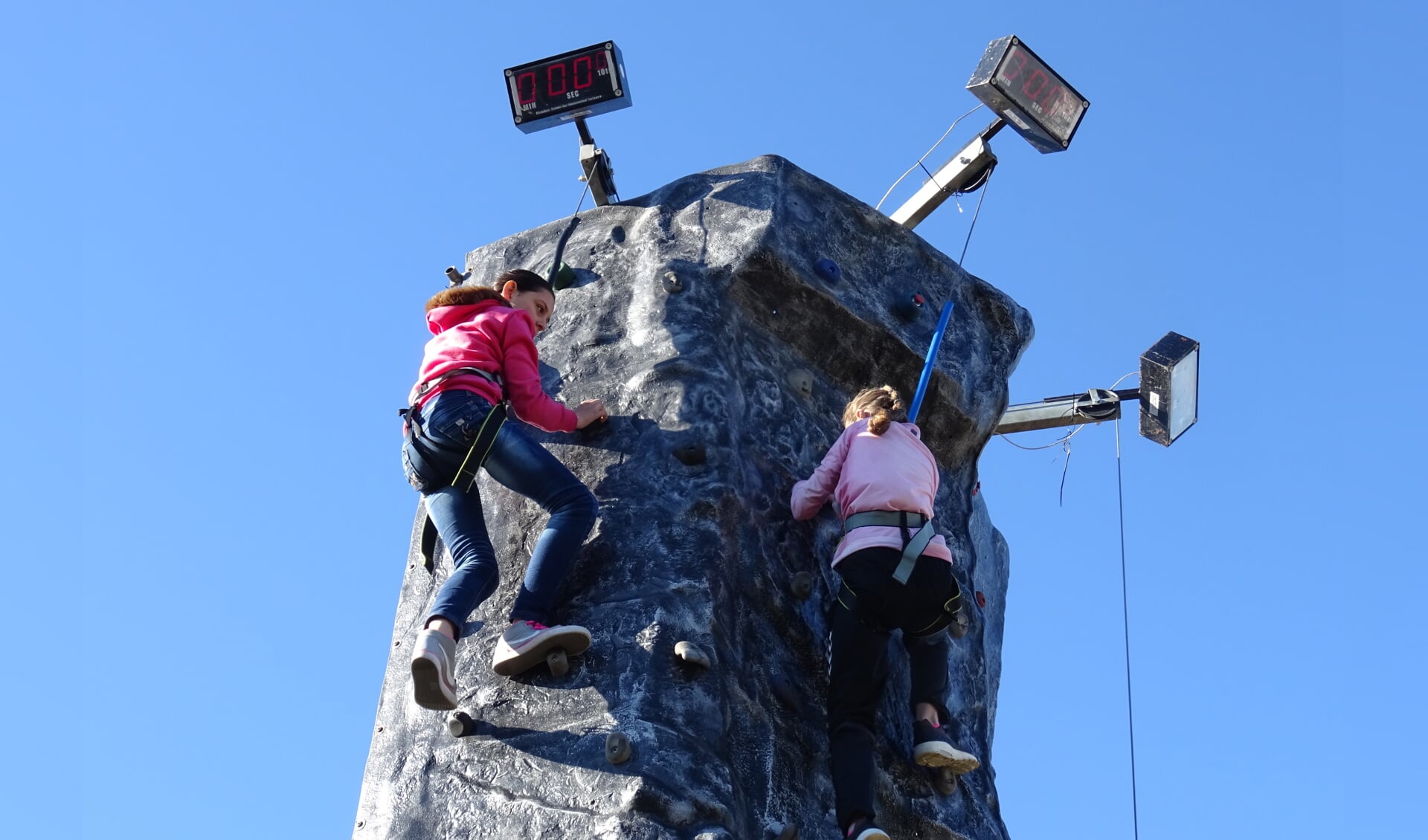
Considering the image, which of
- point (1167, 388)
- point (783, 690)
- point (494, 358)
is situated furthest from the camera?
point (1167, 388)

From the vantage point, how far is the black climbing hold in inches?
279

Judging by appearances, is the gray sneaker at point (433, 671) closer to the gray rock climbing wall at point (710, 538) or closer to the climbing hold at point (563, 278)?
the gray rock climbing wall at point (710, 538)

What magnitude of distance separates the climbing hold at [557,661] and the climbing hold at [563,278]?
1.95 metres

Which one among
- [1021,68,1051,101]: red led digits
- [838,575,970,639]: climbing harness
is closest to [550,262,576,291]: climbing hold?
[838,575,970,639]: climbing harness

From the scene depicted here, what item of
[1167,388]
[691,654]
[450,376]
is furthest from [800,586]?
[1167,388]

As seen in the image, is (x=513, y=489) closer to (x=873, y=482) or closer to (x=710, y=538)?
(x=710, y=538)

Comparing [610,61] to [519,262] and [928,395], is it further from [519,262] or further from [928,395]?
[928,395]

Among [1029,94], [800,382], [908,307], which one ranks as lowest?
[800,382]

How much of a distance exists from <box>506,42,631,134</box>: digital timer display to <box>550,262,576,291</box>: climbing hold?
1.06 metres

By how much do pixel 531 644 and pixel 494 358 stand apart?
1113 millimetres

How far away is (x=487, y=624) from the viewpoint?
6832 millimetres

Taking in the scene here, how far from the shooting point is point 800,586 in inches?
281

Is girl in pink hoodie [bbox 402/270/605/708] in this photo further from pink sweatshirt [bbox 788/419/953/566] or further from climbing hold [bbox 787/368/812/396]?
climbing hold [bbox 787/368/812/396]

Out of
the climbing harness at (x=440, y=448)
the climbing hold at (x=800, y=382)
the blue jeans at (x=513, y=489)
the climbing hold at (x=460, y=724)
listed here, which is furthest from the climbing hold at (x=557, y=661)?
the climbing hold at (x=800, y=382)
